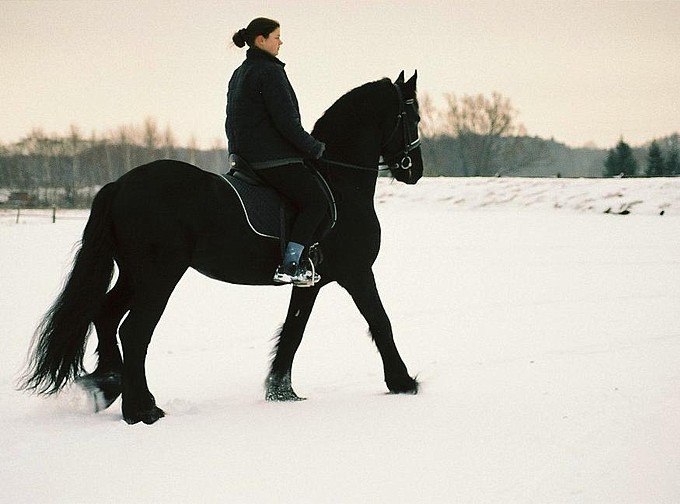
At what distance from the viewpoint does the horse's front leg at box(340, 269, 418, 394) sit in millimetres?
5762

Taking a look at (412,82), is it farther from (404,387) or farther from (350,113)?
(404,387)

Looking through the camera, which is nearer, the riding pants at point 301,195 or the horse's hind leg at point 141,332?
the horse's hind leg at point 141,332

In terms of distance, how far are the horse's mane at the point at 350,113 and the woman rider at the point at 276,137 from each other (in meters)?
0.45

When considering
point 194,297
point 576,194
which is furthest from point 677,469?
point 576,194

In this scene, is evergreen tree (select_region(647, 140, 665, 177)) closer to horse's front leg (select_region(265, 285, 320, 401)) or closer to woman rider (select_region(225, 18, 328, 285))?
horse's front leg (select_region(265, 285, 320, 401))

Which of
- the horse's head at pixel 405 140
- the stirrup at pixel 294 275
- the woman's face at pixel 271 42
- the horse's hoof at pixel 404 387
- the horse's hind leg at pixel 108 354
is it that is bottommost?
the horse's hoof at pixel 404 387

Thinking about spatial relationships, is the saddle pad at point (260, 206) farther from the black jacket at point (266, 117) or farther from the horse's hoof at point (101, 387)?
the horse's hoof at point (101, 387)

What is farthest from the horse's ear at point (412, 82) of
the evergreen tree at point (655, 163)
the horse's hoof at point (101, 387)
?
the evergreen tree at point (655, 163)

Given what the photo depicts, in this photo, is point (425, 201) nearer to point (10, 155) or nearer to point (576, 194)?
point (576, 194)

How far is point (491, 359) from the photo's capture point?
7160 millimetres

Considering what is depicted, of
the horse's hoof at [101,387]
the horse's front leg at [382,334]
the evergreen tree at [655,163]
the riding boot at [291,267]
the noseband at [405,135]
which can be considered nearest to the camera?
the riding boot at [291,267]

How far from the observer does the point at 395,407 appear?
17.6 feet

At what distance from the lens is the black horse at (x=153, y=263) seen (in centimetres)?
503

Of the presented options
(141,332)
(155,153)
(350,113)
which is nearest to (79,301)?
(141,332)
